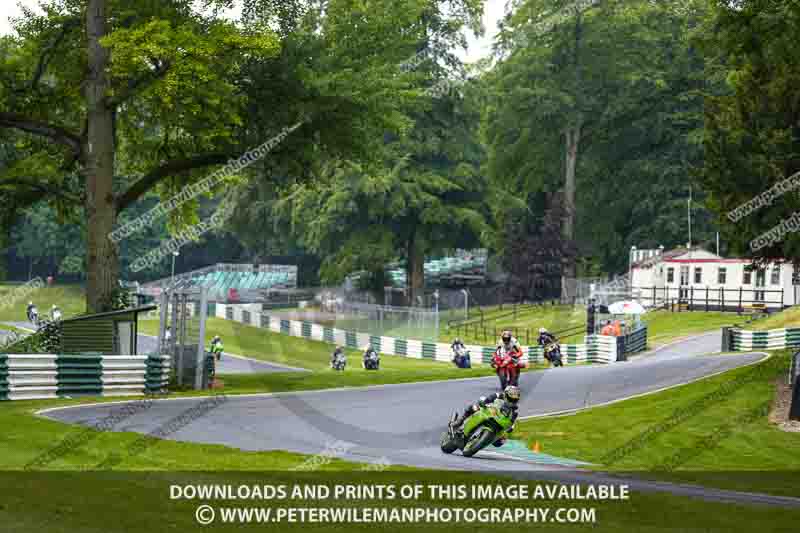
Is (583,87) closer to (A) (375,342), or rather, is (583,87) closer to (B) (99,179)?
(A) (375,342)

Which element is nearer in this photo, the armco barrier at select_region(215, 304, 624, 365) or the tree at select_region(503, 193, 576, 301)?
the armco barrier at select_region(215, 304, 624, 365)

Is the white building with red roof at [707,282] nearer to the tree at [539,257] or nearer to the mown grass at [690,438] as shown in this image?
the tree at [539,257]

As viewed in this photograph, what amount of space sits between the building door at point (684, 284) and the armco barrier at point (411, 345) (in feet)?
45.7

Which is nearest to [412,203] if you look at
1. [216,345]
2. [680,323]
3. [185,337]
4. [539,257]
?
[539,257]

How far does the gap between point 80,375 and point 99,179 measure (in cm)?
640

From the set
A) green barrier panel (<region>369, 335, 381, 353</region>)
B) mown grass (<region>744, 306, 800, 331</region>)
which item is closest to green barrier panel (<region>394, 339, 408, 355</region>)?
green barrier panel (<region>369, 335, 381, 353</region>)

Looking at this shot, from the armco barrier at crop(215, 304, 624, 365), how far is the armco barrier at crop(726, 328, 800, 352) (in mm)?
4639

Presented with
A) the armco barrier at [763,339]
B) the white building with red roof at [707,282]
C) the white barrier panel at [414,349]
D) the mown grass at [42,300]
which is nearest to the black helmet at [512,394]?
the armco barrier at [763,339]

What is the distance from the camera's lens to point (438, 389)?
2769cm

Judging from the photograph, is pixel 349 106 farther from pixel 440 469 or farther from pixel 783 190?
pixel 440 469

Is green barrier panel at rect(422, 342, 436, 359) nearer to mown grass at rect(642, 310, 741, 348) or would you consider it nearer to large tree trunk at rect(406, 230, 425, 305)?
mown grass at rect(642, 310, 741, 348)

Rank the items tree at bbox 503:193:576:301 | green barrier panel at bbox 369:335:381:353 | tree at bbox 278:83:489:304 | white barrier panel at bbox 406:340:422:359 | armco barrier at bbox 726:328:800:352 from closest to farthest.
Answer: armco barrier at bbox 726:328:800:352
white barrier panel at bbox 406:340:422:359
green barrier panel at bbox 369:335:381:353
tree at bbox 278:83:489:304
tree at bbox 503:193:576:301

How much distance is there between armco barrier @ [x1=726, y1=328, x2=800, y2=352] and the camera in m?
41.0

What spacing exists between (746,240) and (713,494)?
678 inches
